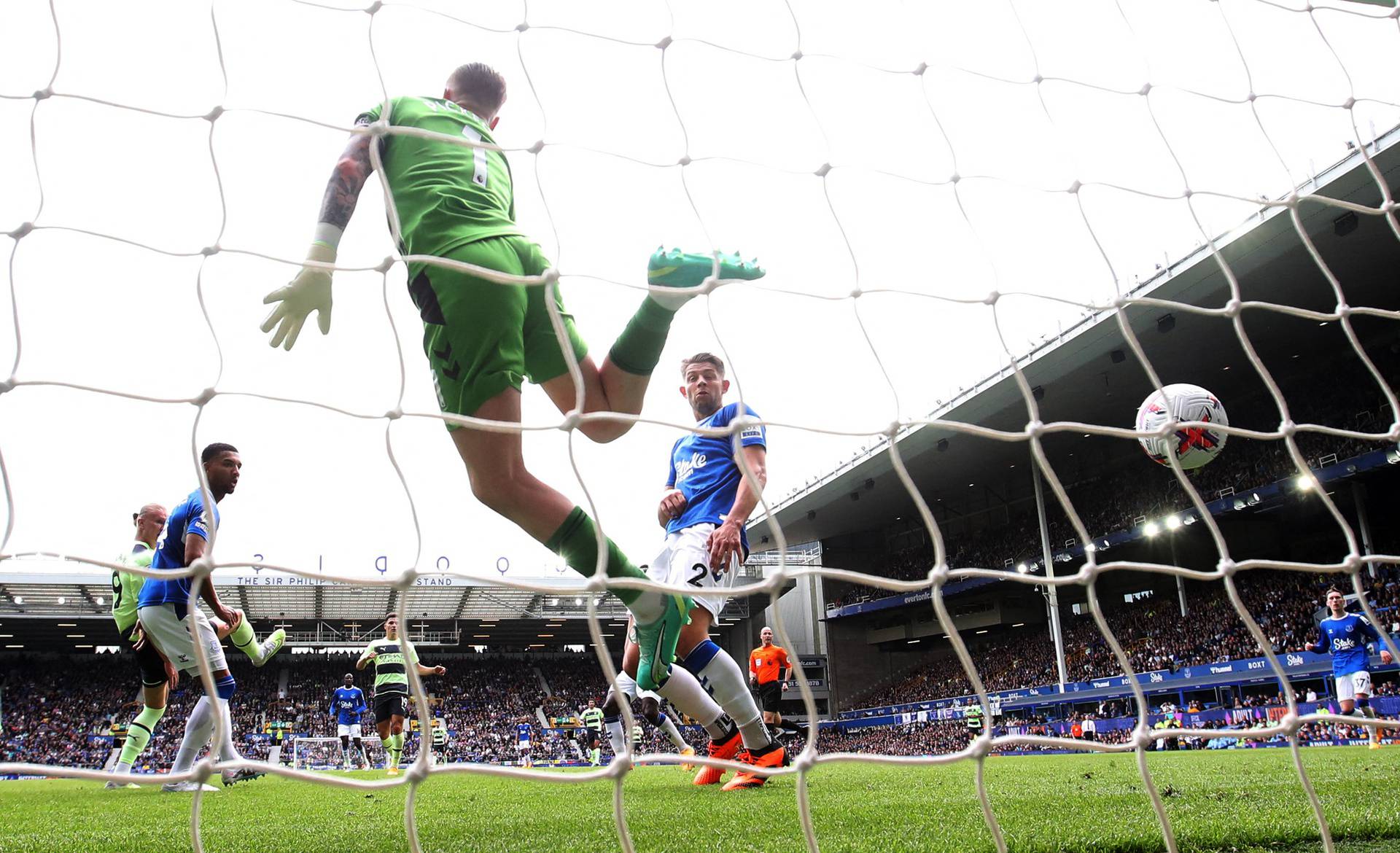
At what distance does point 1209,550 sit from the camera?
1034 inches

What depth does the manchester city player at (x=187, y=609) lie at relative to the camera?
3818mm

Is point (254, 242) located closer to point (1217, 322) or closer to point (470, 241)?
point (470, 241)

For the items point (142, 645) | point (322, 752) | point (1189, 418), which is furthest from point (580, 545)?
point (322, 752)

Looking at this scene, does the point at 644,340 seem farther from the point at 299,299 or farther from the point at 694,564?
the point at 694,564

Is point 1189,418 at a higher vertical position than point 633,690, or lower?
higher

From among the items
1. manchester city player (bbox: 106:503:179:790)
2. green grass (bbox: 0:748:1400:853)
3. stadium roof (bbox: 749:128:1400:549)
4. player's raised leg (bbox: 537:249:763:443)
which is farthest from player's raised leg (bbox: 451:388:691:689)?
stadium roof (bbox: 749:128:1400:549)

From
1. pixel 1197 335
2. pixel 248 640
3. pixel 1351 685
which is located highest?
pixel 1197 335

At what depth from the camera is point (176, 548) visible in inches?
164

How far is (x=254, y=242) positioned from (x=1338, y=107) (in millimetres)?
3174

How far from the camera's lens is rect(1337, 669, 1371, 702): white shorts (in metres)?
8.35

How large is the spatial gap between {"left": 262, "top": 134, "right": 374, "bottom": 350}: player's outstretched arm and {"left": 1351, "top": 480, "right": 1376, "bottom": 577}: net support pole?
22887 millimetres

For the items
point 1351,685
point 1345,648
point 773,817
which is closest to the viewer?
point 773,817

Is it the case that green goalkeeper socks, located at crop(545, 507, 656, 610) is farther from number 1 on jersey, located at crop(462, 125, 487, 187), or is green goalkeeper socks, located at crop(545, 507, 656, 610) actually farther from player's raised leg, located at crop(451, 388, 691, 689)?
number 1 on jersey, located at crop(462, 125, 487, 187)

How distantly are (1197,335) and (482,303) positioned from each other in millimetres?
18506
